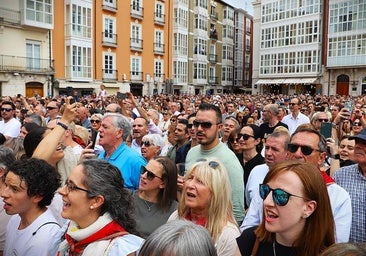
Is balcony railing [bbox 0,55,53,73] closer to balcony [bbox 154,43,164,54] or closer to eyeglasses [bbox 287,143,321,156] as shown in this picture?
balcony [bbox 154,43,164,54]

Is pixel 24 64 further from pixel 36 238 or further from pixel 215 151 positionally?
pixel 36 238

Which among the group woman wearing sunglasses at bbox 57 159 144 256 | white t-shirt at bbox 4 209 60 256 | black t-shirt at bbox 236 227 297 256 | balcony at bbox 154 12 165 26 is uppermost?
balcony at bbox 154 12 165 26

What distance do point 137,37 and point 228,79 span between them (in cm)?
2162

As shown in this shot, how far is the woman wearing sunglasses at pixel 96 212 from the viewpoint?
7.60 feet

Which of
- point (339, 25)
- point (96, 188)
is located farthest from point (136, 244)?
point (339, 25)

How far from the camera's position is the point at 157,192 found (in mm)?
3633

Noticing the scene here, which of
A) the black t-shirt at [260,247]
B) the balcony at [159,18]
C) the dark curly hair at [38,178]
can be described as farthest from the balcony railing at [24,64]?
the black t-shirt at [260,247]

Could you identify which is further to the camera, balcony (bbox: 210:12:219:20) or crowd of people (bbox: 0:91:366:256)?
balcony (bbox: 210:12:219:20)

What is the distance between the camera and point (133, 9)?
112 ft

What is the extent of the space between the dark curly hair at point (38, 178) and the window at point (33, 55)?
25.1 metres

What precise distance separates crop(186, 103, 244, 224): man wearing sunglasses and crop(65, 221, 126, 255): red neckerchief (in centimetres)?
165

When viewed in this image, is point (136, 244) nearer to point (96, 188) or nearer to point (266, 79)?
point (96, 188)

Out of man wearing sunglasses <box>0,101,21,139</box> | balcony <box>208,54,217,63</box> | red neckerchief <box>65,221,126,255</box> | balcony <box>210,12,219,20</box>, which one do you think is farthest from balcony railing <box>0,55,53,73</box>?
balcony <box>210,12,219,20</box>

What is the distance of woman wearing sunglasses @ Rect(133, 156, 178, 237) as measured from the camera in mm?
3549
